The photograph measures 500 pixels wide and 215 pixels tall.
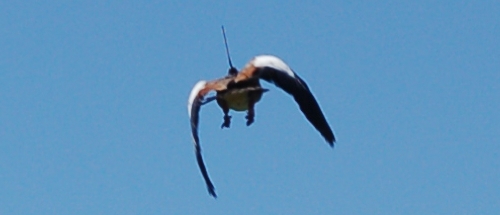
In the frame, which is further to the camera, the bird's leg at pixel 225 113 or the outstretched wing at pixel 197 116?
the outstretched wing at pixel 197 116

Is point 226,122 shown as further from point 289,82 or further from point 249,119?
point 289,82

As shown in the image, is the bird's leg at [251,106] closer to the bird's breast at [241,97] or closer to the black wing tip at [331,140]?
the bird's breast at [241,97]

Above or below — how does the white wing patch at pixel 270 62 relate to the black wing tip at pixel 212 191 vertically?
above

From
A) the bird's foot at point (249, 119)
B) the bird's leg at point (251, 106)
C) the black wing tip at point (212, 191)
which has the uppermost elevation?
the bird's leg at point (251, 106)

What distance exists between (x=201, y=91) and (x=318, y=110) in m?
1.82

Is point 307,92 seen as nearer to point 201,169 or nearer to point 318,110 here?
point 318,110

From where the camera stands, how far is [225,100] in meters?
24.7

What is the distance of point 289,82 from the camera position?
25.5 meters

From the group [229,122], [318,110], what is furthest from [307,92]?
[229,122]

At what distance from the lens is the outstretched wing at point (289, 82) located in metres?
25.1


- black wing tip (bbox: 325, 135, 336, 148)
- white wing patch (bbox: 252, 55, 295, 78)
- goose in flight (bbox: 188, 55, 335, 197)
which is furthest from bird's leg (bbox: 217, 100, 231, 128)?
black wing tip (bbox: 325, 135, 336, 148)

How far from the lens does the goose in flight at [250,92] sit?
2456 centimetres

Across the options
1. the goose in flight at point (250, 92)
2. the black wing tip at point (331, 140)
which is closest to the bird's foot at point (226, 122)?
the goose in flight at point (250, 92)

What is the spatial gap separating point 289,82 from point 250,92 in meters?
1.08
